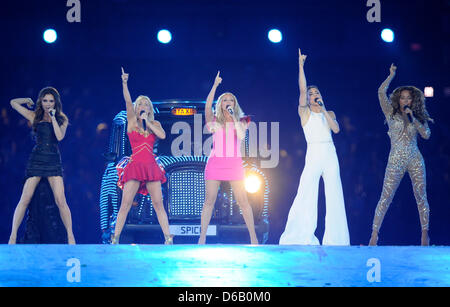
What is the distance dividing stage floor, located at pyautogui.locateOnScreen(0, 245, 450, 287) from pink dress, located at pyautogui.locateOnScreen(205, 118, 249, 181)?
4.94 feet

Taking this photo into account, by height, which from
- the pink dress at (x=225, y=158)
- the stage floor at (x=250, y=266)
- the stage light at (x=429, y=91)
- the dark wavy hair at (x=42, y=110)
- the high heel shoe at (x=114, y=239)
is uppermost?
the stage light at (x=429, y=91)

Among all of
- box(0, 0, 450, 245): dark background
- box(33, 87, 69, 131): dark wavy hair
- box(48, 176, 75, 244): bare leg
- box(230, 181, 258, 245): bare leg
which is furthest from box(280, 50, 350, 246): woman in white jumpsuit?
box(33, 87, 69, 131): dark wavy hair

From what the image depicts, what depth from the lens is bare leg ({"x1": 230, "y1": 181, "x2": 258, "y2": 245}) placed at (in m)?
6.80

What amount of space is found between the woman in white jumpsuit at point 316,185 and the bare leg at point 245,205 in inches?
15.0

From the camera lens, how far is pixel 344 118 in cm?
868

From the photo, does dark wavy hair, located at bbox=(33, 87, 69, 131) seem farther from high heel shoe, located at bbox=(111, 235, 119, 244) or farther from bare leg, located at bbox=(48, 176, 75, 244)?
high heel shoe, located at bbox=(111, 235, 119, 244)

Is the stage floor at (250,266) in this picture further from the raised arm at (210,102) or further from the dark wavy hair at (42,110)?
the dark wavy hair at (42,110)

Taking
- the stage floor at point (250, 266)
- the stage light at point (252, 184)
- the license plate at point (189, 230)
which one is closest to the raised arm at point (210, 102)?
the stage light at point (252, 184)

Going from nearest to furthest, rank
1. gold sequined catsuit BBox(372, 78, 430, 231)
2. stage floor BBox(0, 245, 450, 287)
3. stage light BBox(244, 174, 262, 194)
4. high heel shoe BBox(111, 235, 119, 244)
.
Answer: stage floor BBox(0, 245, 450, 287), high heel shoe BBox(111, 235, 119, 244), gold sequined catsuit BBox(372, 78, 430, 231), stage light BBox(244, 174, 262, 194)

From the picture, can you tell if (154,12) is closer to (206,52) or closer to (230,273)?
→ (206,52)

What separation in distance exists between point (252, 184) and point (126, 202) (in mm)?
1333

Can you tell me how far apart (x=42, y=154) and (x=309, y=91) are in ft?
9.43

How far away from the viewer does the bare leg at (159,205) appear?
265 inches
